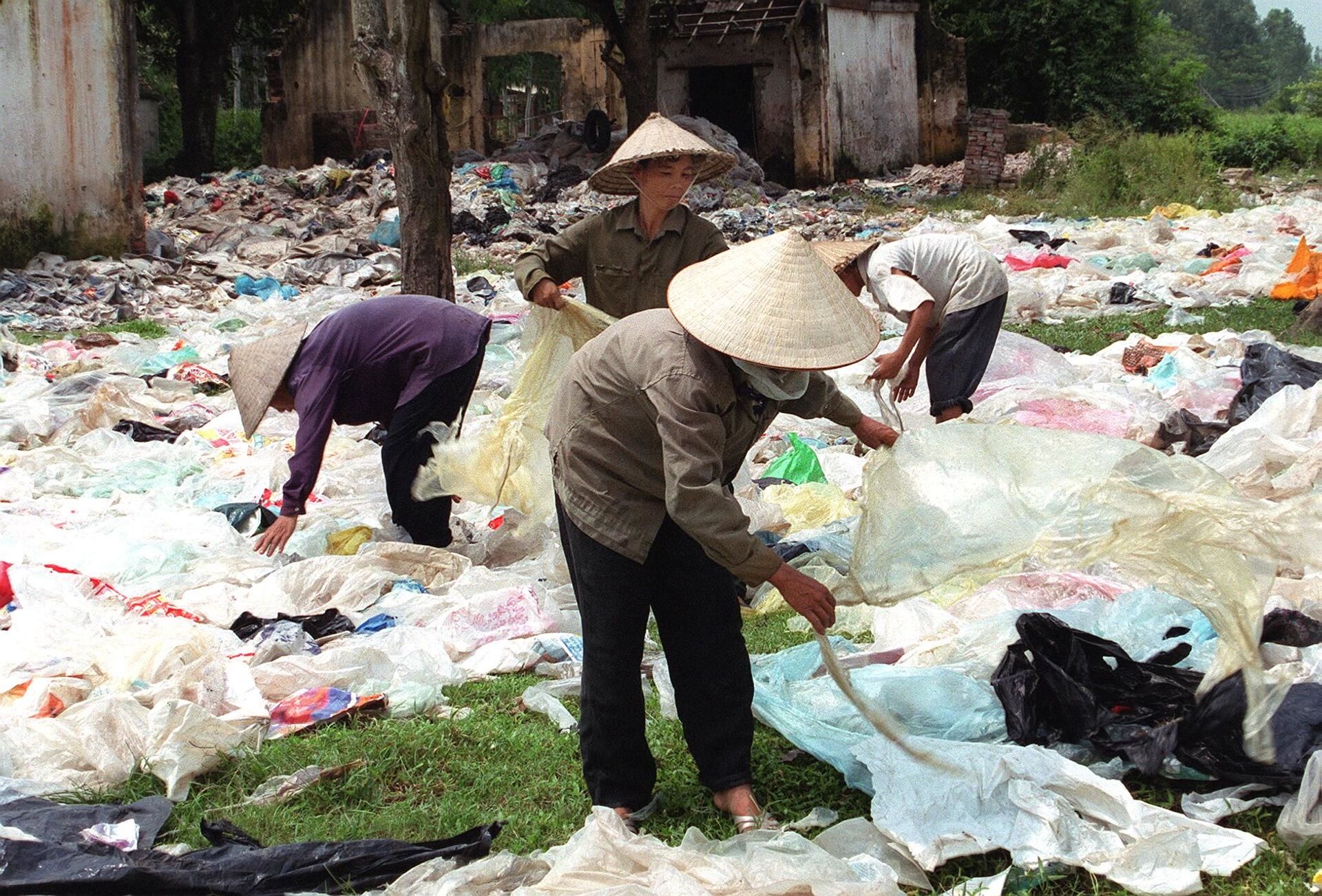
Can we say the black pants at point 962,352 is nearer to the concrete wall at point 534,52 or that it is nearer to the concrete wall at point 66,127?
the concrete wall at point 66,127

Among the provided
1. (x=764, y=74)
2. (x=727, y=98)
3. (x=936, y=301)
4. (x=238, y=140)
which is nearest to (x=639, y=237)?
(x=936, y=301)

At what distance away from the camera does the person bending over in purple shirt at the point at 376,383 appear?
4270mm

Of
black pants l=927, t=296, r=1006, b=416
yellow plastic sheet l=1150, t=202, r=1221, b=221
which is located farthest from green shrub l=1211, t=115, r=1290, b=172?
black pants l=927, t=296, r=1006, b=416

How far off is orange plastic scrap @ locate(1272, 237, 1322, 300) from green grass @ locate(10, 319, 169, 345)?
7811mm

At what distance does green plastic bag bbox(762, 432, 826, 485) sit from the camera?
5.59 meters

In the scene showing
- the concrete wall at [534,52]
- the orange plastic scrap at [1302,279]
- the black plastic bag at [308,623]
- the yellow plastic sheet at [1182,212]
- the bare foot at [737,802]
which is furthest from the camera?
the concrete wall at [534,52]

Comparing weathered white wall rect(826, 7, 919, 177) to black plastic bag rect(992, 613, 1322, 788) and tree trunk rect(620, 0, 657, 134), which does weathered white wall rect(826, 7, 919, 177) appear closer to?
tree trunk rect(620, 0, 657, 134)

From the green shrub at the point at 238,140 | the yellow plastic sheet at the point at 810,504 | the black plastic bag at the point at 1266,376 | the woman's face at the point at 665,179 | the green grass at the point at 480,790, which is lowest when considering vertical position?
the green grass at the point at 480,790

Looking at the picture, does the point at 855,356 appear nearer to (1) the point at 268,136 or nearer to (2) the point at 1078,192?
(2) the point at 1078,192

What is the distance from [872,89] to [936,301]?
1791 cm

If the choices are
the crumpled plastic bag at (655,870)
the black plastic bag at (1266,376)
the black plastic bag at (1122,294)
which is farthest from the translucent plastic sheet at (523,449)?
the black plastic bag at (1122,294)

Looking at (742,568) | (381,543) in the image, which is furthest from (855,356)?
(381,543)

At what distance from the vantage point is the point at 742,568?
2445mm

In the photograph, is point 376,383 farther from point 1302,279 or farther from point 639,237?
point 1302,279
